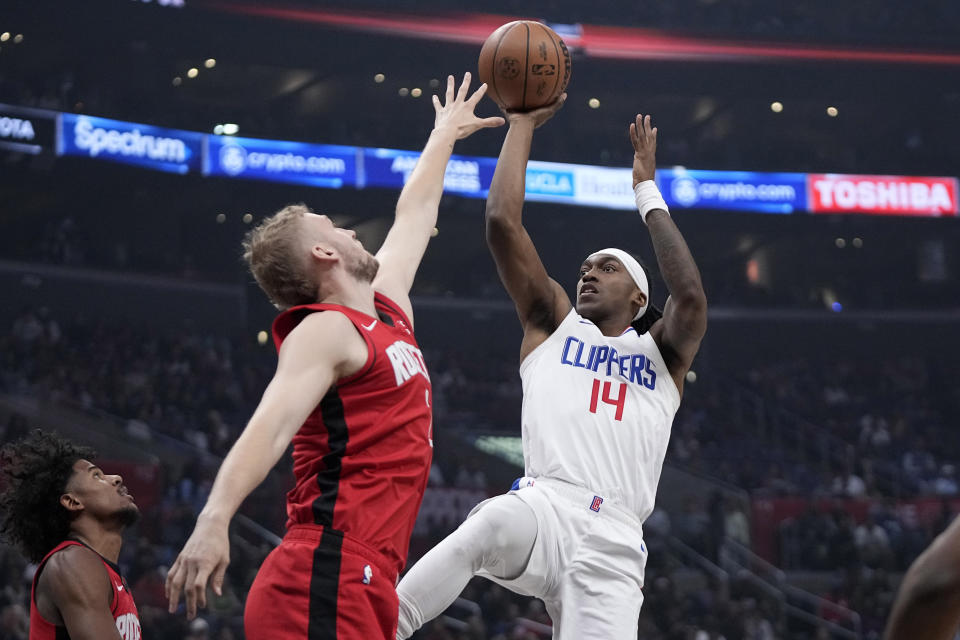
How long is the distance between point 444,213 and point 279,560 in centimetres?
2413

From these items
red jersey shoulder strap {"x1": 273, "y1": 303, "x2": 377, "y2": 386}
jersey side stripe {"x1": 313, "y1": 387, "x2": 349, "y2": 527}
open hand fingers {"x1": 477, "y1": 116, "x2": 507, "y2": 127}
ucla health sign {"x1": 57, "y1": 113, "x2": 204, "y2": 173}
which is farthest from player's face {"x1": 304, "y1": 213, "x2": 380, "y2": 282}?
ucla health sign {"x1": 57, "y1": 113, "x2": 204, "y2": 173}

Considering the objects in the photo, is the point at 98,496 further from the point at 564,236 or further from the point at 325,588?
the point at 564,236

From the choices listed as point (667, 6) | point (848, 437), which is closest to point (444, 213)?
point (667, 6)

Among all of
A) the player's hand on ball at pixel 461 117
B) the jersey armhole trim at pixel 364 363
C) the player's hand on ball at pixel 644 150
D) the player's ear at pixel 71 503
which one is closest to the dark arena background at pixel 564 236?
the player's ear at pixel 71 503

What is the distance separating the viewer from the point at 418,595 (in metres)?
3.53

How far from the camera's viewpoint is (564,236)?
2816cm

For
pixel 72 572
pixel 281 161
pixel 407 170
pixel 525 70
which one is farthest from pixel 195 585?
pixel 407 170

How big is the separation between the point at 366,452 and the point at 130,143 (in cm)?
2049

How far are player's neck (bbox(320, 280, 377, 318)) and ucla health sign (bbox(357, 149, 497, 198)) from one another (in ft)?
68.3

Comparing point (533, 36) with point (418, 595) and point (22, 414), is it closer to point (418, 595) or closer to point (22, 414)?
point (418, 595)

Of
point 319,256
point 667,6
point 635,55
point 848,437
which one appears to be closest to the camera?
point 319,256

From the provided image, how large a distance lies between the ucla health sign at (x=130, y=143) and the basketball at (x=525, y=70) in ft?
60.7

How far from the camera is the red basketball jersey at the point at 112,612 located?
3.72 m

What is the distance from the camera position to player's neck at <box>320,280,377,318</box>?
2986 mm
